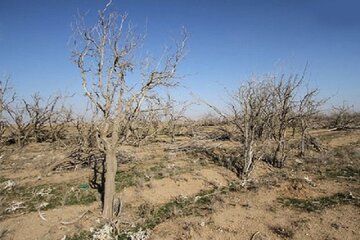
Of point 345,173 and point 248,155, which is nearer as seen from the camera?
point 248,155

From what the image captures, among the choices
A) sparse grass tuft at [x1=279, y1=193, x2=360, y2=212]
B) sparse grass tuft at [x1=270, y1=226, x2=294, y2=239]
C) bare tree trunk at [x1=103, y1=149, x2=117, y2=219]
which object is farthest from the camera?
sparse grass tuft at [x1=279, y1=193, x2=360, y2=212]

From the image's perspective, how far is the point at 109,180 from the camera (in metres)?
6.65

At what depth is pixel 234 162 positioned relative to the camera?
12016mm

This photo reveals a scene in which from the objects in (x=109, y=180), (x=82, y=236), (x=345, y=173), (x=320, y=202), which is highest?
A: (x=109, y=180)

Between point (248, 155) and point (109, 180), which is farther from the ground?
point (248, 155)

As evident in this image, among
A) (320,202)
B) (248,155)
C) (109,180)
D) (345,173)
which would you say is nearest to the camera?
(109,180)

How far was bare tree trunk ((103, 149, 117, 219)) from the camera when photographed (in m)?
6.60

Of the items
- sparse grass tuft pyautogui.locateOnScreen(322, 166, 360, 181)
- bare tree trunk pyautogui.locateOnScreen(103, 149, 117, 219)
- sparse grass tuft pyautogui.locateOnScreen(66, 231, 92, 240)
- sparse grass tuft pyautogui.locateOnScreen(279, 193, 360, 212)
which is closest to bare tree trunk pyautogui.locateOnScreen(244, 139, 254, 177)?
sparse grass tuft pyautogui.locateOnScreen(279, 193, 360, 212)

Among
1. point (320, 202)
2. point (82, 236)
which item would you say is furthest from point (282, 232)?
point (82, 236)

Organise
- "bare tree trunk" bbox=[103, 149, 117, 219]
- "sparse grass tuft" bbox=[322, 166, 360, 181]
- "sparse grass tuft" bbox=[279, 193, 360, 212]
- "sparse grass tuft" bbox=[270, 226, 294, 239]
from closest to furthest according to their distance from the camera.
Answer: "sparse grass tuft" bbox=[270, 226, 294, 239] → "bare tree trunk" bbox=[103, 149, 117, 219] → "sparse grass tuft" bbox=[279, 193, 360, 212] → "sparse grass tuft" bbox=[322, 166, 360, 181]

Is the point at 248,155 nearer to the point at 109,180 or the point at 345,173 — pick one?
the point at 345,173

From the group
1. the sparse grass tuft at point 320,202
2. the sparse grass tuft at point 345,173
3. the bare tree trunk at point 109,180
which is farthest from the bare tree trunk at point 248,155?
the bare tree trunk at point 109,180

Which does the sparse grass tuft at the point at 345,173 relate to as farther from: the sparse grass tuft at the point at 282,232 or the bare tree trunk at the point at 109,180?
the bare tree trunk at the point at 109,180

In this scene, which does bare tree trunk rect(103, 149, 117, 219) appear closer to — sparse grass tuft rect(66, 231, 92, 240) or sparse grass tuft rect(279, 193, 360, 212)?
sparse grass tuft rect(66, 231, 92, 240)
